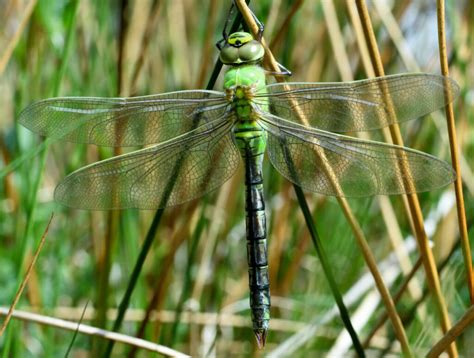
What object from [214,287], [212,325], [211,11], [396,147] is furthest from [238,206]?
[396,147]

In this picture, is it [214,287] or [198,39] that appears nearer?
[214,287]

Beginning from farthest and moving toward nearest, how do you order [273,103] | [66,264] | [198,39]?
[198,39]
[66,264]
[273,103]

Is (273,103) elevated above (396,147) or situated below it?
above

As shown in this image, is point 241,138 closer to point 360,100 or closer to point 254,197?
point 254,197

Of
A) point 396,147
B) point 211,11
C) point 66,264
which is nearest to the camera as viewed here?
point 396,147

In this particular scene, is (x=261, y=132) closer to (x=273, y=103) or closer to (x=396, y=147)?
(x=273, y=103)

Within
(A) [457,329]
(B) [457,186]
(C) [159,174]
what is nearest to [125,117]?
(C) [159,174]
